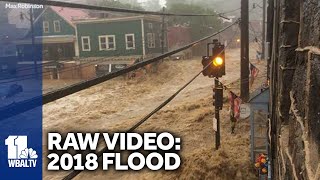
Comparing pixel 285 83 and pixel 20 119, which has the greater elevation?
pixel 285 83

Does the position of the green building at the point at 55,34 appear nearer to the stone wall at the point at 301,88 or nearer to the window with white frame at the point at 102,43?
the window with white frame at the point at 102,43

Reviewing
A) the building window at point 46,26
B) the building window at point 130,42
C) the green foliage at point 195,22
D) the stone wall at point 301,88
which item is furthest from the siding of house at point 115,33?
the stone wall at point 301,88

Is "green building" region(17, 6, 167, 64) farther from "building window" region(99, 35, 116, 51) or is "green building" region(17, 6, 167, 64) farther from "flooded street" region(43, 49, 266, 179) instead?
"flooded street" region(43, 49, 266, 179)

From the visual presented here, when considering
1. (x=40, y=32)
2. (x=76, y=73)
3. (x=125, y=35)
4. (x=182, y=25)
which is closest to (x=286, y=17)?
(x=125, y=35)

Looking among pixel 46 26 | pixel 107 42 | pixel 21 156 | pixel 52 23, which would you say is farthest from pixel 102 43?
pixel 21 156

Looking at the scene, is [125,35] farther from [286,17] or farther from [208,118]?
[286,17]

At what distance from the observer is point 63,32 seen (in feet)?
131

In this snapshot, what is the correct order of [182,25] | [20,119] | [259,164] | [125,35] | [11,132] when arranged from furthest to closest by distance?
[182,25] < [125,35] < [20,119] < [11,132] < [259,164]

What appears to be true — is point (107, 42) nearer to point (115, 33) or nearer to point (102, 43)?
point (102, 43)

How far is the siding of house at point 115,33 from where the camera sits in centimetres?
3553

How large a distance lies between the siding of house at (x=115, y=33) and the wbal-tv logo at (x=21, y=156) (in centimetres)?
1850

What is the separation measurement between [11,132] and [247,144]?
15192 mm

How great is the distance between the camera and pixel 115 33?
35938mm

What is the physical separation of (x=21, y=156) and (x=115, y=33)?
21577 mm
